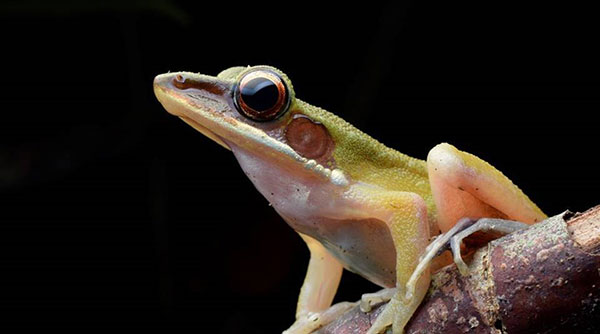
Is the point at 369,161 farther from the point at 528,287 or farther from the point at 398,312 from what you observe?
the point at 528,287

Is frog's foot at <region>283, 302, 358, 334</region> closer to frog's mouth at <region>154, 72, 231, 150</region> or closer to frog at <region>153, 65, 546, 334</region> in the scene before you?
frog at <region>153, 65, 546, 334</region>

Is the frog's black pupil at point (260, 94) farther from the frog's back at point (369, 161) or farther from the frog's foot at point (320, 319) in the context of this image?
the frog's foot at point (320, 319)

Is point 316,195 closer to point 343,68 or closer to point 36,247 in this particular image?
point 343,68

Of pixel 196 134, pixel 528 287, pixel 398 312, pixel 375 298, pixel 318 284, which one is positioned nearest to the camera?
pixel 528 287

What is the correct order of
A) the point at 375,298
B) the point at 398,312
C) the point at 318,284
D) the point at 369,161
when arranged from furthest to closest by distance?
1. the point at 318,284
2. the point at 369,161
3. the point at 375,298
4. the point at 398,312

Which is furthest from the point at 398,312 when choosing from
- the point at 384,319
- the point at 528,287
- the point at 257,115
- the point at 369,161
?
the point at 257,115

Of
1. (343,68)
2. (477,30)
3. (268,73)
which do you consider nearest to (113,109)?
(343,68)

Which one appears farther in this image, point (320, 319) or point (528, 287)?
point (320, 319)

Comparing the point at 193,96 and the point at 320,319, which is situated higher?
the point at 193,96
